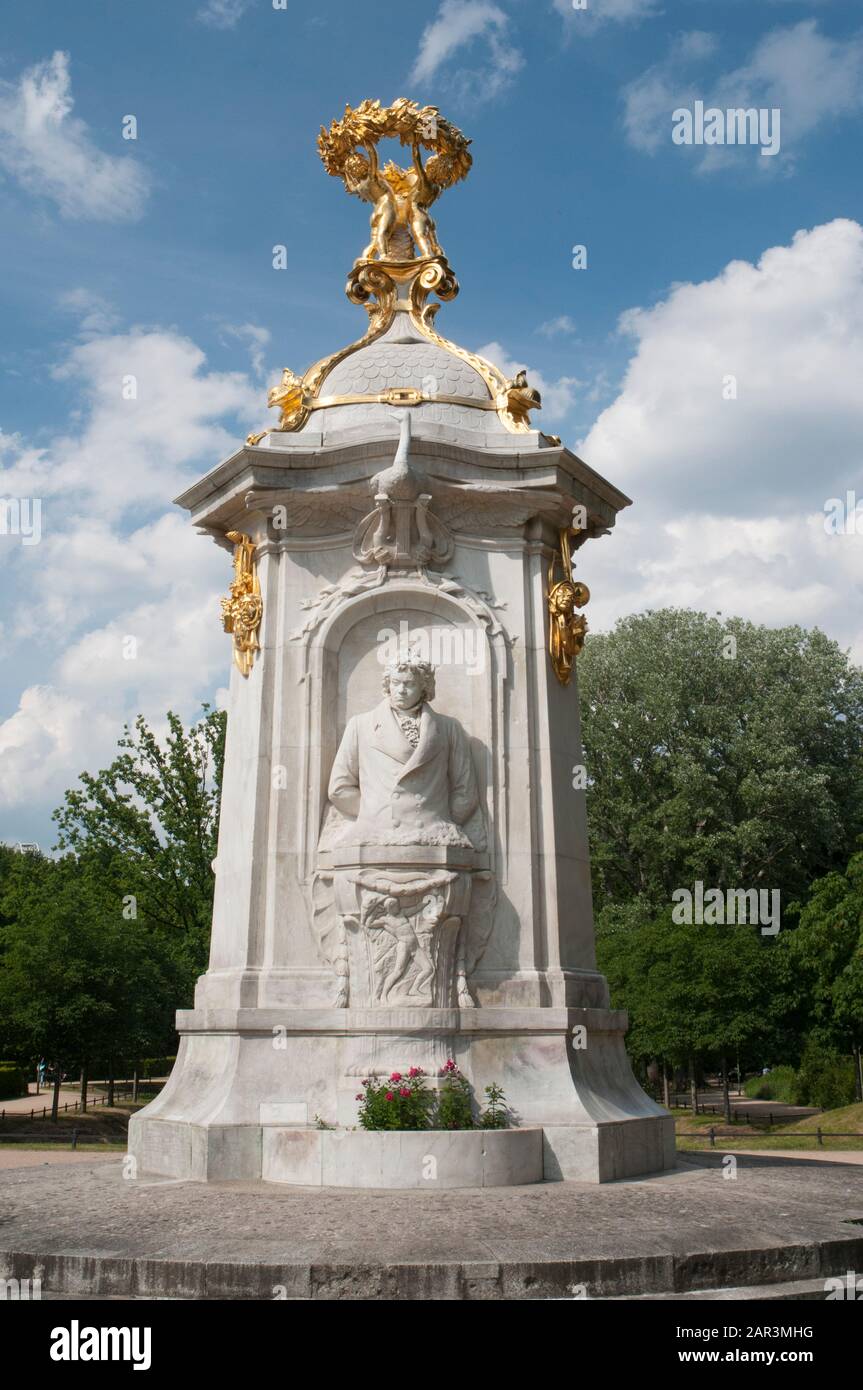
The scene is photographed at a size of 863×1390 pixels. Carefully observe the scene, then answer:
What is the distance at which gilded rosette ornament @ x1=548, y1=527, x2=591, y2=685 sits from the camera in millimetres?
14344

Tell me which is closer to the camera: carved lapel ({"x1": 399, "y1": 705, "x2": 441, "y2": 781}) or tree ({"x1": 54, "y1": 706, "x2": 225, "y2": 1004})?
carved lapel ({"x1": 399, "y1": 705, "x2": 441, "y2": 781})

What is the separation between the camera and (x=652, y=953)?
37875 millimetres

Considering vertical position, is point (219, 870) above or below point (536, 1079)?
above

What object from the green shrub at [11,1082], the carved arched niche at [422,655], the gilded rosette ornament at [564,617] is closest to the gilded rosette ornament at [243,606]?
the carved arched niche at [422,655]

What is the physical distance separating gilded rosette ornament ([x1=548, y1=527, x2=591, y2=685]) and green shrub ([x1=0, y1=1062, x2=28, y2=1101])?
111 ft

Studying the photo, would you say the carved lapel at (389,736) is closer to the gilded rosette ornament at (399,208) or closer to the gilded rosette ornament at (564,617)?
the gilded rosette ornament at (564,617)

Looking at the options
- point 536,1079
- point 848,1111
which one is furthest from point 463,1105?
point 848,1111

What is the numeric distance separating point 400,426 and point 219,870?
521cm

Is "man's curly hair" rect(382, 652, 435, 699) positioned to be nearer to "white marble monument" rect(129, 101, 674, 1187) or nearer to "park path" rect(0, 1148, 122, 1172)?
"white marble monument" rect(129, 101, 674, 1187)

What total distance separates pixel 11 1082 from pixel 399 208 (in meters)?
35.1

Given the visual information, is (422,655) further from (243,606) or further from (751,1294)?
(751,1294)

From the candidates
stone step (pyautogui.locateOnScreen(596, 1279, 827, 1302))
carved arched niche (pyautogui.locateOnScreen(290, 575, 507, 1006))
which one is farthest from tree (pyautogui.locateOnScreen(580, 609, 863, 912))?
stone step (pyautogui.locateOnScreen(596, 1279, 827, 1302))

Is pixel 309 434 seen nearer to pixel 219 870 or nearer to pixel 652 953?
pixel 219 870

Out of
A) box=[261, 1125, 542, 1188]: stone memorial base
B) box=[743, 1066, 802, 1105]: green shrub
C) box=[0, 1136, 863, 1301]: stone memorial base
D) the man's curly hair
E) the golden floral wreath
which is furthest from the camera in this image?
box=[743, 1066, 802, 1105]: green shrub
